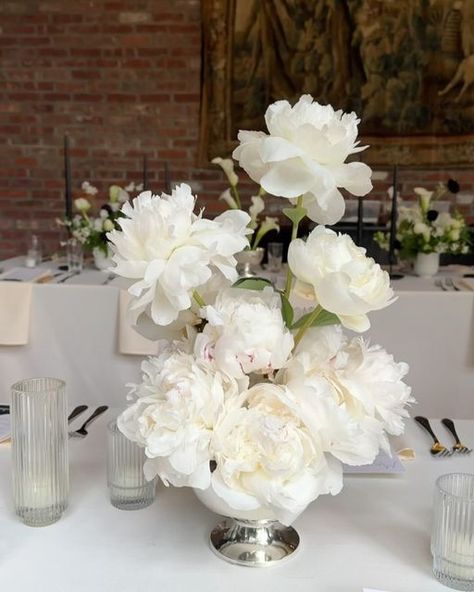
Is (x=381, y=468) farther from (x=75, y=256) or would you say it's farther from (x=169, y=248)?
(x=75, y=256)

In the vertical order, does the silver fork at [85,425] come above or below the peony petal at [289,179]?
below

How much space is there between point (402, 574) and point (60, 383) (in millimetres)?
518

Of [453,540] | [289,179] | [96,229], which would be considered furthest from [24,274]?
[453,540]

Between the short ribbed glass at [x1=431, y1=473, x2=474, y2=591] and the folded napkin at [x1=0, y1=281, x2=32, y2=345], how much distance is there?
74.4 inches

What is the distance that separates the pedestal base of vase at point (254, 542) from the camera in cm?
87

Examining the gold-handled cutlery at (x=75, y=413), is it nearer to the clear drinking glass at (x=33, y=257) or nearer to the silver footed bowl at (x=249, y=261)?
the silver footed bowl at (x=249, y=261)

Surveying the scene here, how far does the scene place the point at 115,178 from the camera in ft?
13.6

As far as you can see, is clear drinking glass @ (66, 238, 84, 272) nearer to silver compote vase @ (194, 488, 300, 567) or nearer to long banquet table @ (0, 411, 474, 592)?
long banquet table @ (0, 411, 474, 592)

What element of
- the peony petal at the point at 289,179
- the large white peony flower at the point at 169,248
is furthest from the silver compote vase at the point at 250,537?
the peony petal at the point at 289,179

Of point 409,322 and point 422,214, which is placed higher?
point 422,214

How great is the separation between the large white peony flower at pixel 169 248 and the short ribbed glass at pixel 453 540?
38 centimetres

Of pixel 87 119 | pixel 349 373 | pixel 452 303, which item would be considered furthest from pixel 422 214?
pixel 87 119

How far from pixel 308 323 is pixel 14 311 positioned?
1.83 m

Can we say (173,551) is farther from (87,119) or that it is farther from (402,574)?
(87,119)
